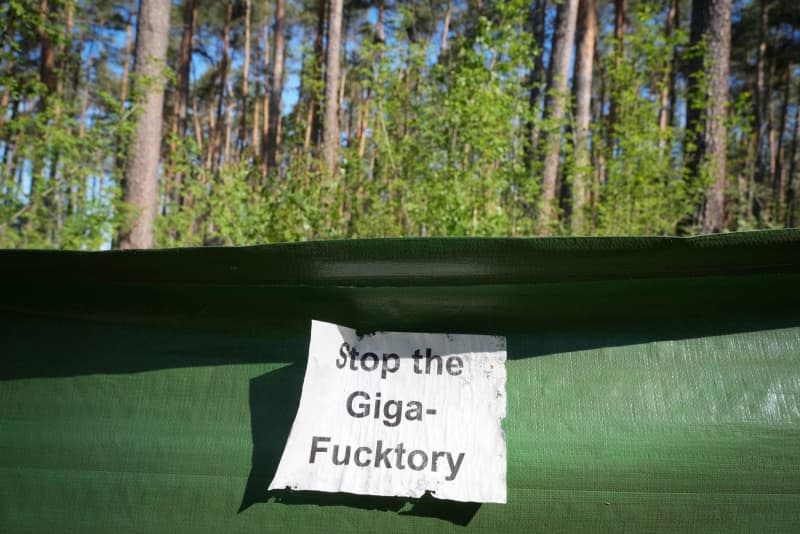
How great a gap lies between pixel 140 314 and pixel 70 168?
210 inches

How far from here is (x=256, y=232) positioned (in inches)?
252

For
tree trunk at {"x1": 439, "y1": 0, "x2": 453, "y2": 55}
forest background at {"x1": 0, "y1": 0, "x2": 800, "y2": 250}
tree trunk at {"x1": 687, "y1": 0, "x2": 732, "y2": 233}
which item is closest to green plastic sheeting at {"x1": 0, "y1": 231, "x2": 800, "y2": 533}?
forest background at {"x1": 0, "y1": 0, "x2": 800, "y2": 250}

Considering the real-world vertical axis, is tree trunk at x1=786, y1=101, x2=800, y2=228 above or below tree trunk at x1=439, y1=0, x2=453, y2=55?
below

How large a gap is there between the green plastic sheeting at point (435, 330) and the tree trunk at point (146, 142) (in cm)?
694

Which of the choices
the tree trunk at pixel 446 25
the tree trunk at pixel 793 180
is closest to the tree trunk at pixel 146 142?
the tree trunk at pixel 793 180

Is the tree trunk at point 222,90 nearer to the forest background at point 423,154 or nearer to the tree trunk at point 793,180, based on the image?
the forest background at point 423,154

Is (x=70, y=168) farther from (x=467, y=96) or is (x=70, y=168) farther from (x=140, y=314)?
(x=140, y=314)

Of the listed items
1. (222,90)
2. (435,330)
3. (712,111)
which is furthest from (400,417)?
(222,90)

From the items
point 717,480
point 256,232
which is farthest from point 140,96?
point 717,480

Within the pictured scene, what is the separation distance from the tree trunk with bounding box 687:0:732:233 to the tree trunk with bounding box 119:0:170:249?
6931 mm

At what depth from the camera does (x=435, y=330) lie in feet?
5.26

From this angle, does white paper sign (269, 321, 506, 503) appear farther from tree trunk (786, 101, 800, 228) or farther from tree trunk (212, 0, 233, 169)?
tree trunk (212, 0, 233, 169)

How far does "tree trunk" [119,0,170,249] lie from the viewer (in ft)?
26.8

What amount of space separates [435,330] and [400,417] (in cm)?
25
